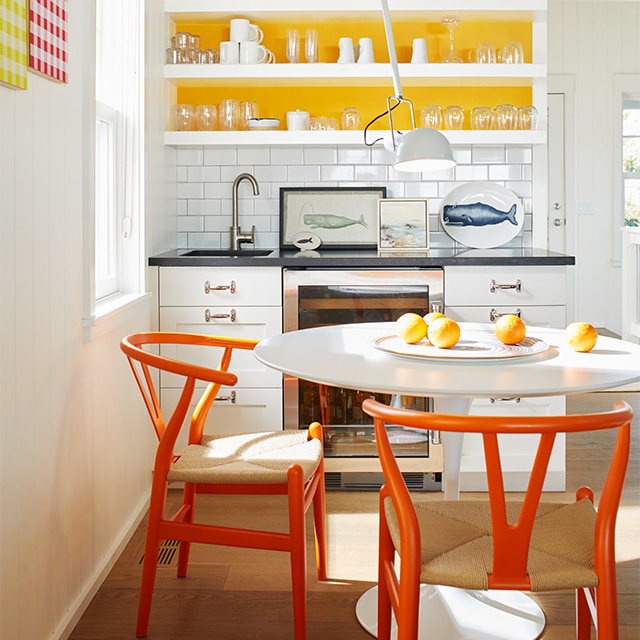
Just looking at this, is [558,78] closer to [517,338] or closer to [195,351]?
[195,351]

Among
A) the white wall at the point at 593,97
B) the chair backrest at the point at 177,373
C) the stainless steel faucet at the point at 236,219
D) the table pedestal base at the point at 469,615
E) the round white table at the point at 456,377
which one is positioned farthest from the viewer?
the white wall at the point at 593,97

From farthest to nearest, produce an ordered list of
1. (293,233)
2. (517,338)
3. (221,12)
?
(293,233) → (221,12) → (517,338)

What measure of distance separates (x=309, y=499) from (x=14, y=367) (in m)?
0.88

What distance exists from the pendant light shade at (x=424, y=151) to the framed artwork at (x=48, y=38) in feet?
3.20

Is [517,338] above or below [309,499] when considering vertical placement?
above

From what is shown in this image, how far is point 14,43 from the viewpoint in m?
1.97

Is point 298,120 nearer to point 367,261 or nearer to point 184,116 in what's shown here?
point 184,116

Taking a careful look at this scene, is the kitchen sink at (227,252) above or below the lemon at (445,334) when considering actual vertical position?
above

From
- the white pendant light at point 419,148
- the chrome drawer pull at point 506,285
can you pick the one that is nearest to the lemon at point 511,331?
the white pendant light at point 419,148

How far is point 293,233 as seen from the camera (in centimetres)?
434

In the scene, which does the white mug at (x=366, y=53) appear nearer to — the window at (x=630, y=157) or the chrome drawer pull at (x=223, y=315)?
the chrome drawer pull at (x=223, y=315)

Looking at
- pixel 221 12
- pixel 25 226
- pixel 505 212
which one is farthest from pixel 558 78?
pixel 25 226

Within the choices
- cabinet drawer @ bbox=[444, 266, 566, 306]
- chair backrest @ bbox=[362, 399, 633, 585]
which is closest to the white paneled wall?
cabinet drawer @ bbox=[444, 266, 566, 306]

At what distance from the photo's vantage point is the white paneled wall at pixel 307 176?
436 centimetres
